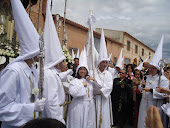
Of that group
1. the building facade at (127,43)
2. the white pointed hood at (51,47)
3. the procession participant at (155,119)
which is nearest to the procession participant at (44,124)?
the procession participant at (155,119)

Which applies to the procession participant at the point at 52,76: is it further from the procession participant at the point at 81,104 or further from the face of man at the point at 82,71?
the face of man at the point at 82,71

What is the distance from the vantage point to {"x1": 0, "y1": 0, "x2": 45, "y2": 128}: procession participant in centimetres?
161

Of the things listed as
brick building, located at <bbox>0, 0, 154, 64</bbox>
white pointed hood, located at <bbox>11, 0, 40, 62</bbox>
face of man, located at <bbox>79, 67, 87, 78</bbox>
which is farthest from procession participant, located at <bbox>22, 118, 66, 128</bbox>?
face of man, located at <bbox>79, 67, 87, 78</bbox>

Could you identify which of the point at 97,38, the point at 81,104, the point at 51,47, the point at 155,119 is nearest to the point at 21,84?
the point at 51,47

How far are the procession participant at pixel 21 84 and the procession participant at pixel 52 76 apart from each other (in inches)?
19.1

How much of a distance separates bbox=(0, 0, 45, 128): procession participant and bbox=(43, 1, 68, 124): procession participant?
485mm

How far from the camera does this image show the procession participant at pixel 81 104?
11.3 feet

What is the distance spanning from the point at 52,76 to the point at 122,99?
3.23 metres

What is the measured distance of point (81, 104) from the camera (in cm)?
353

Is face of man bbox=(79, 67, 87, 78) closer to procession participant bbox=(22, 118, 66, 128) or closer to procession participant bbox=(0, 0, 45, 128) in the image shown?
procession participant bbox=(0, 0, 45, 128)

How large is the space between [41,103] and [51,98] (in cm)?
64

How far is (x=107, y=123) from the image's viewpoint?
4004 mm

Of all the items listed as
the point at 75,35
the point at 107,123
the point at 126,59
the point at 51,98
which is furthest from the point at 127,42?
the point at 51,98

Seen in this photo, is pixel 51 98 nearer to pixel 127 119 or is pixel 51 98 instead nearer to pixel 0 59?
pixel 0 59
